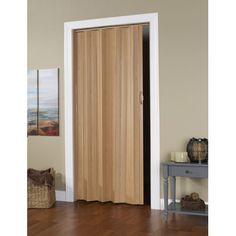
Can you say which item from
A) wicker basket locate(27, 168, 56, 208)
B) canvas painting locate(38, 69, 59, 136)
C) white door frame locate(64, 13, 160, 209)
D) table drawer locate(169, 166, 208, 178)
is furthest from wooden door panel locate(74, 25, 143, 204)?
table drawer locate(169, 166, 208, 178)

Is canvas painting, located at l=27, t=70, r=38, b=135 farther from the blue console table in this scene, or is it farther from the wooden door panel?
the blue console table

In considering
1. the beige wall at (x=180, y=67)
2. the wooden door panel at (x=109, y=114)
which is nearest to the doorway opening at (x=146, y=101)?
the wooden door panel at (x=109, y=114)

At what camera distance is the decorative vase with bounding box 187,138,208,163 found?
11.6 feet

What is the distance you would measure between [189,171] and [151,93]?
3.31ft

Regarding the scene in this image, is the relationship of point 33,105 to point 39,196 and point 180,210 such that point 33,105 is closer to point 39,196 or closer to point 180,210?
point 39,196

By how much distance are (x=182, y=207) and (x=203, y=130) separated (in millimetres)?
868

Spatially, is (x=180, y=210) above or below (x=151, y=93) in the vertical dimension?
below

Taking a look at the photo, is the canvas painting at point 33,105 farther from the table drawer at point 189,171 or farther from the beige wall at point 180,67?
the table drawer at point 189,171

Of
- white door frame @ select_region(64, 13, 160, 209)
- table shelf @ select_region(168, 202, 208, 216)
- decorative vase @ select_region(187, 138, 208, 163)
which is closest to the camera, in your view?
table shelf @ select_region(168, 202, 208, 216)

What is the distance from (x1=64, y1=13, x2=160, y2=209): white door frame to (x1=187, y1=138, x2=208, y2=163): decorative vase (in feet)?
1.50

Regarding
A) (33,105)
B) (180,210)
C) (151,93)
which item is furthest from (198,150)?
(33,105)

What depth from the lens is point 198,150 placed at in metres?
3.52
